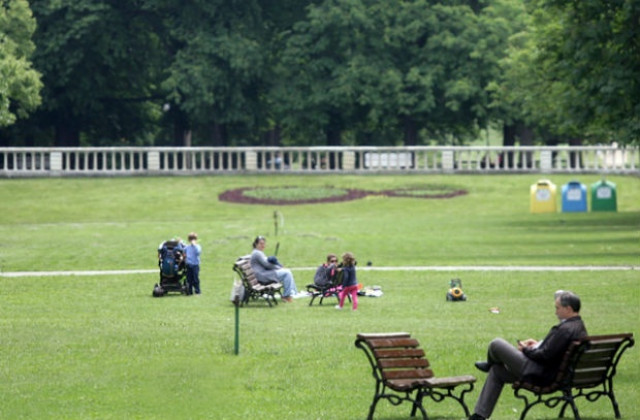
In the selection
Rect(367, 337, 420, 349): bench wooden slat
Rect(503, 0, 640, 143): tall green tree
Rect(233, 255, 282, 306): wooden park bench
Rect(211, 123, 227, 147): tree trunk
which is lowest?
Rect(233, 255, 282, 306): wooden park bench

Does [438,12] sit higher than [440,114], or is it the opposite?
Answer: [438,12]

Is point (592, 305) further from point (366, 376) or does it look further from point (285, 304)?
point (366, 376)

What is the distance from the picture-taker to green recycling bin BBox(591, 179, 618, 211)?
57125 mm

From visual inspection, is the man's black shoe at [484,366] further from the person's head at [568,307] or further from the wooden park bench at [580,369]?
the person's head at [568,307]

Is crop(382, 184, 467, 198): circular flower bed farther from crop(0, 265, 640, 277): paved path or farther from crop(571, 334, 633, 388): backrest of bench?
crop(571, 334, 633, 388): backrest of bench

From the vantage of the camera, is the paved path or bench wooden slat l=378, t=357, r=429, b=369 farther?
the paved path

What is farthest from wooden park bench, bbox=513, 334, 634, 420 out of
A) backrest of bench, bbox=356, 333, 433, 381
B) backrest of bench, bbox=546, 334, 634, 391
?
backrest of bench, bbox=356, 333, 433, 381

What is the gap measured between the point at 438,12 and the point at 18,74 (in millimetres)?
24351

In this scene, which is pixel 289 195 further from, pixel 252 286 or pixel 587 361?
pixel 587 361

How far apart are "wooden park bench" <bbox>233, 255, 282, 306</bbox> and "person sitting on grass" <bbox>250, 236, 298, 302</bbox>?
0.37ft

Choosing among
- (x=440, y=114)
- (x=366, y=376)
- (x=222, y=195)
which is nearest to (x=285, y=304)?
(x=366, y=376)

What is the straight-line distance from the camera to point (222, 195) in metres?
63.4

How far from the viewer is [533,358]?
15.5 metres

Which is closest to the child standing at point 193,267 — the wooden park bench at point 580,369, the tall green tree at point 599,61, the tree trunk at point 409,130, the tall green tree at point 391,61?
the tall green tree at point 599,61
